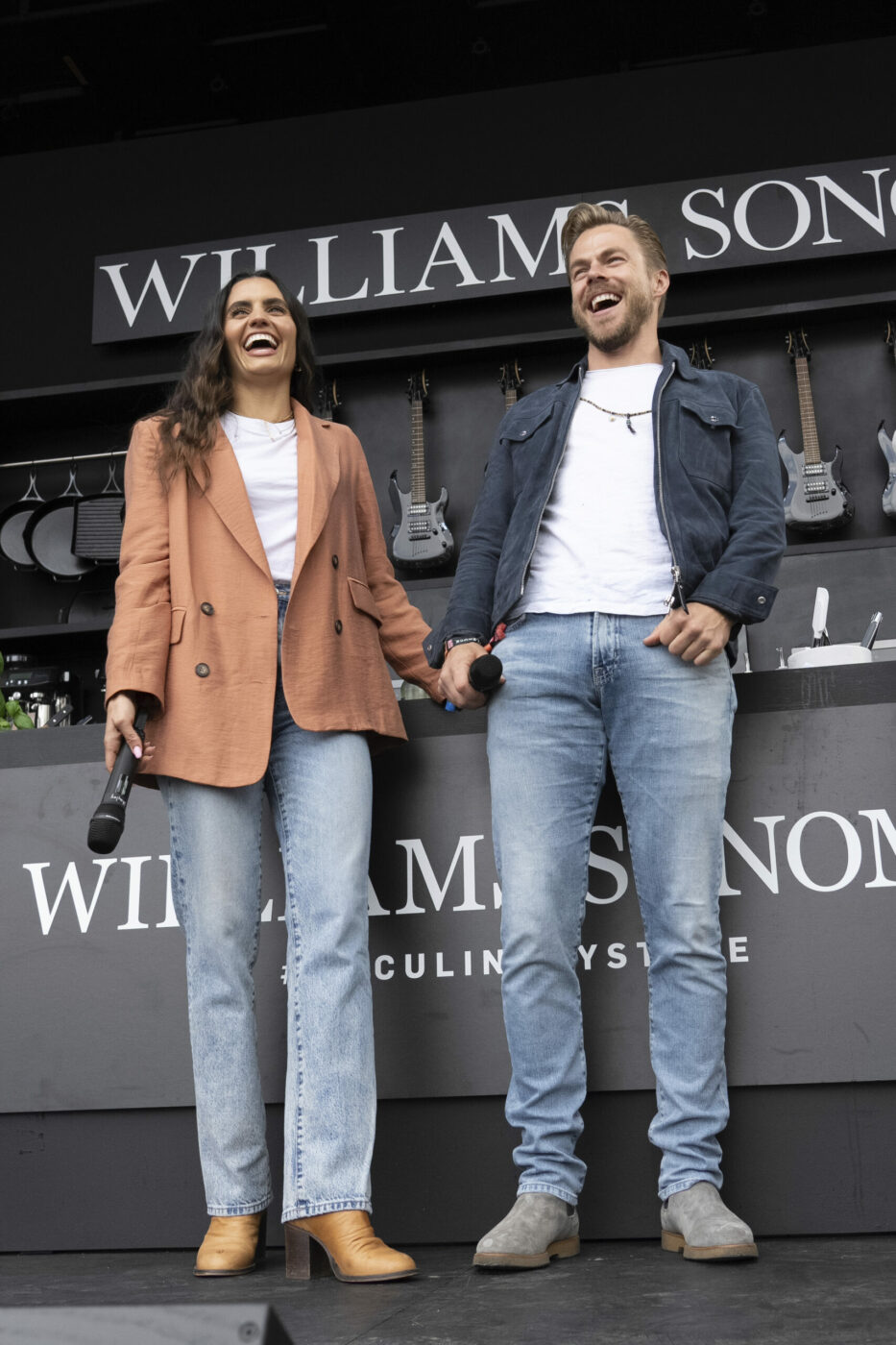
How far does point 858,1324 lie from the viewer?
48.7 inches

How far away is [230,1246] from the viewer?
172 cm

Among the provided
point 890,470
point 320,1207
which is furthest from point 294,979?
point 890,470

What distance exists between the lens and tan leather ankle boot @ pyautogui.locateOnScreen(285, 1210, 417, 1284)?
1.62 metres

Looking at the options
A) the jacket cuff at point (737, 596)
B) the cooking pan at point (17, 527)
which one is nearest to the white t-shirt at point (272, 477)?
the jacket cuff at point (737, 596)

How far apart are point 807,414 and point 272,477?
8.11ft

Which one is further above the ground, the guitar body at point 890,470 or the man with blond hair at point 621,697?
the guitar body at point 890,470

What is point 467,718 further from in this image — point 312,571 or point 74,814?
point 74,814

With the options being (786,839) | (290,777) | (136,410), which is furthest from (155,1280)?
(136,410)

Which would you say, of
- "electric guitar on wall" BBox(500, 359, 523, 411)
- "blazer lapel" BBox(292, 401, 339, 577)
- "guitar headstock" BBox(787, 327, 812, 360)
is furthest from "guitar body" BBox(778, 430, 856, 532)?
"blazer lapel" BBox(292, 401, 339, 577)

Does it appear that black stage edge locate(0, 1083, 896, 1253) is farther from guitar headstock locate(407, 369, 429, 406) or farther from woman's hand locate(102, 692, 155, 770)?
guitar headstock locate(407, 369, 429, 406)

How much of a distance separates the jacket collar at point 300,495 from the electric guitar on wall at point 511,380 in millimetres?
2317

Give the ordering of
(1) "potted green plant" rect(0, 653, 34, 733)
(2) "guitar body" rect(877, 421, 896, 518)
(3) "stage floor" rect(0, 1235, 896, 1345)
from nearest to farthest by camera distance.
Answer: (3) "stage floor" rect(0, 1235, 896, 1345) < (1) "potted green plant" rect(0, 653, 34, 733) < (2) "guitar body" rect(877, 421, 896, 518)

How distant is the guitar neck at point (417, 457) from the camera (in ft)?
13.9

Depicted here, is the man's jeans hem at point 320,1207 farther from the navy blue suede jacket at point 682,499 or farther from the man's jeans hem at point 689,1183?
the navy blue suede jacket at point 682,499
